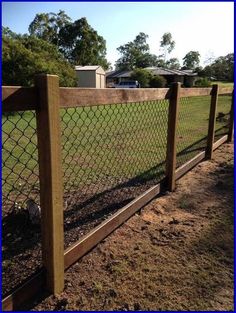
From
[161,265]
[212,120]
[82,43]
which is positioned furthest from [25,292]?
[82,43]

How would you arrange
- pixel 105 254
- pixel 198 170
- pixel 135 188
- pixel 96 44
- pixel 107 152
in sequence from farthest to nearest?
pixel 96 44
pixel 107 152
pixel 198 170
pixel 135 188
pixel 105 254

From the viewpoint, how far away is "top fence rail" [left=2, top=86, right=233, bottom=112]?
2.03m

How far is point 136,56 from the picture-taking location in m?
105

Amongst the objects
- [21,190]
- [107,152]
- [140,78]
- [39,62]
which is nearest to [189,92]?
[107,152]

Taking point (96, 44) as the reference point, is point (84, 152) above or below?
below

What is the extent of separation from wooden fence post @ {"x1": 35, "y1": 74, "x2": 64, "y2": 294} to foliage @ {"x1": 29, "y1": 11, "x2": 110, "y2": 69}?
6934 centimetres

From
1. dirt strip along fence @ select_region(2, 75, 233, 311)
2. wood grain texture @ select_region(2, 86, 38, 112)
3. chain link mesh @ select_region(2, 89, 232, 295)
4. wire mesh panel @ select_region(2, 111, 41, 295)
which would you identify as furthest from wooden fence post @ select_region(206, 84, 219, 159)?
wood grain texture @ select_region(2, 86, 38, 112)

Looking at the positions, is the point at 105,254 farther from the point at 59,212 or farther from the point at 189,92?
the point at 189,92

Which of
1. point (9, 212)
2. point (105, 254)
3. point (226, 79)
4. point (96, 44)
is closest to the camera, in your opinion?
point (105, 254)

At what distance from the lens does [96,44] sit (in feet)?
228

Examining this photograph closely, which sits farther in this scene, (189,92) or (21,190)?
(189,92)

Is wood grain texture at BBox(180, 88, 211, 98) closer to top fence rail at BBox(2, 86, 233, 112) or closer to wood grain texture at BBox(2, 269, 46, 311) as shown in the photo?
top fence rail at BBox(2, 86, 233, 112)

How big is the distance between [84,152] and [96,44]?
6624 centimetres

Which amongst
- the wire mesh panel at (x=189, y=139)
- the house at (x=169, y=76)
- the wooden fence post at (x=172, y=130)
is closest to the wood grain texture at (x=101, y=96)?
the wooden fence post at (x=172, y=130)
